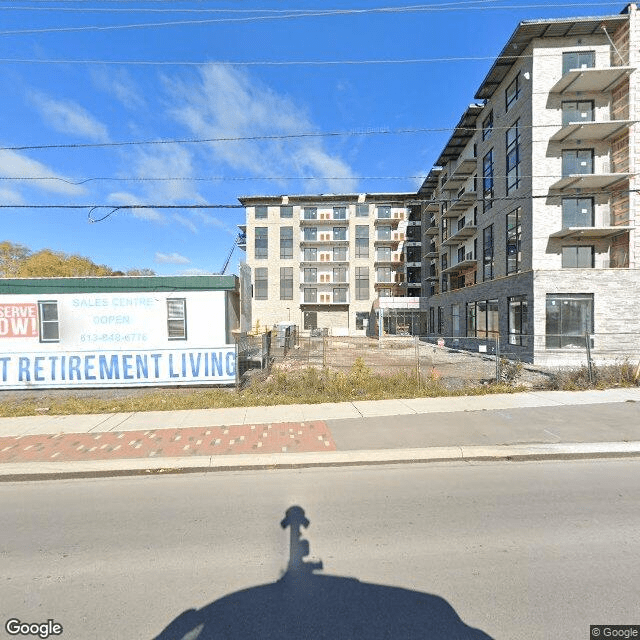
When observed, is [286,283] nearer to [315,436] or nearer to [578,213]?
[578,213]

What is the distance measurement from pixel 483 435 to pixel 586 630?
156 inches

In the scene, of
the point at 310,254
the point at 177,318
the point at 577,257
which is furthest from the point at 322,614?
the point at 310,254

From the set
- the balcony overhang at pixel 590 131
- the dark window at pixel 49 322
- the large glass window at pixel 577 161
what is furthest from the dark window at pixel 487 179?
the dark window at pixel 49 322

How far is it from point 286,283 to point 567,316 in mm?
33885

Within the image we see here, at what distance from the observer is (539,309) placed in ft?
55.0

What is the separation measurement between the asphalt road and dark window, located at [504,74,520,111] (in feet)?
71.6

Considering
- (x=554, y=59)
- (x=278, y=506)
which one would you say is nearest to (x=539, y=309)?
(x=554, y=59)

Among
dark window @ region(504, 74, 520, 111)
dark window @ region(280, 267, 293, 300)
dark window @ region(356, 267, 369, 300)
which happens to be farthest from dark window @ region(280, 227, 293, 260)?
dark window @ region(504, 74, 520, 111)

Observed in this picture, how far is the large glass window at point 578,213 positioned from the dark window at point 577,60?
21.4 ft

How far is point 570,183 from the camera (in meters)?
17.1

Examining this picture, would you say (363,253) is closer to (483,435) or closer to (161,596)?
(483,435)

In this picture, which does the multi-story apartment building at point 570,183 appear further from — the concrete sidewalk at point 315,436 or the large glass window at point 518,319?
the concrete sidewalk at point 315,436

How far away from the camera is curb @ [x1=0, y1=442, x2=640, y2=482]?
16.0 feet

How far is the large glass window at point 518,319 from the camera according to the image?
17630 millimetres
